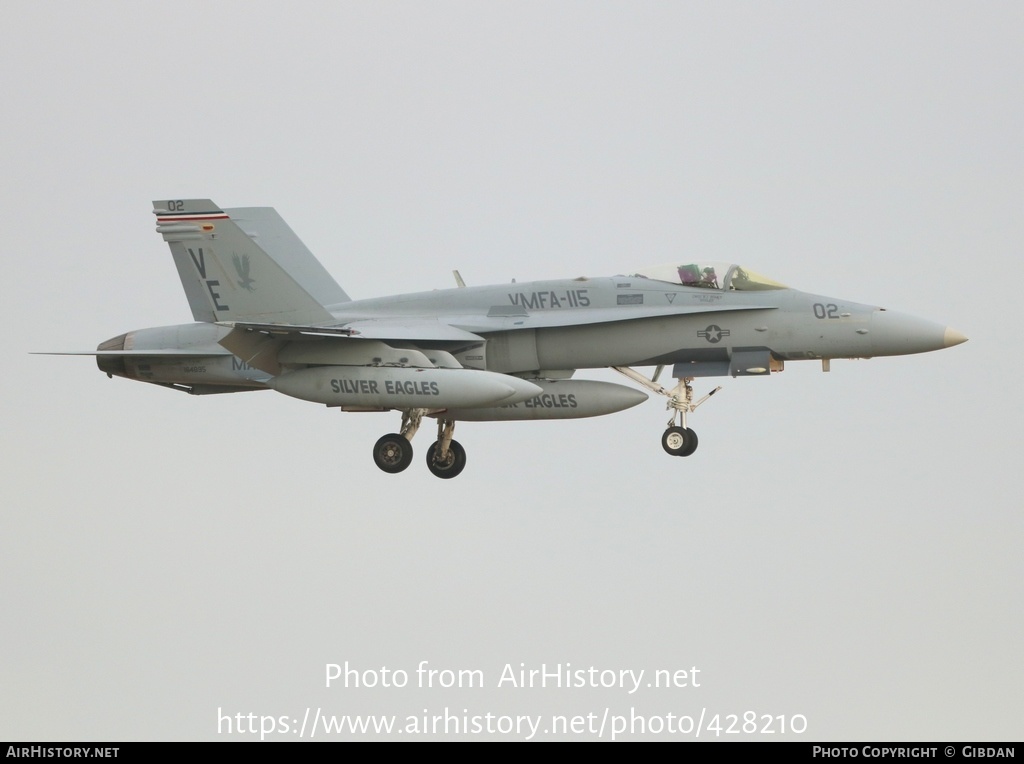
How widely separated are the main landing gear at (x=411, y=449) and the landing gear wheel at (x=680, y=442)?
2.94 metres

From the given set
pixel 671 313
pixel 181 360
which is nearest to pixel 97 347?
pixel 181 360

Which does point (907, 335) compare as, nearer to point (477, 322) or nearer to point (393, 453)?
point (477, 322)

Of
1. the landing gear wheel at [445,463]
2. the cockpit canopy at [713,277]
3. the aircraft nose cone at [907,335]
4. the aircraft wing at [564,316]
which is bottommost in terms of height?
the landing gear wheel at [445,463]

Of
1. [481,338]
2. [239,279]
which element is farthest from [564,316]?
[239,279]

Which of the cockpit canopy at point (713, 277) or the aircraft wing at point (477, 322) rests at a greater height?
the cockpit canopy at point (713, 277)

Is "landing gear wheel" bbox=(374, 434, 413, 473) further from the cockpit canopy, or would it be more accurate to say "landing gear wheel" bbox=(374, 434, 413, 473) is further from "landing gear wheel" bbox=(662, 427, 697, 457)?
the cockpit canopy

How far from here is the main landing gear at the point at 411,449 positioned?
866 inches

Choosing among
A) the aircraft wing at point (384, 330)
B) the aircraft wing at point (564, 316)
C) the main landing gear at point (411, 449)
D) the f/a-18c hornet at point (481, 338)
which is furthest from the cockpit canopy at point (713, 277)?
the main landing gear at point (411, 449)

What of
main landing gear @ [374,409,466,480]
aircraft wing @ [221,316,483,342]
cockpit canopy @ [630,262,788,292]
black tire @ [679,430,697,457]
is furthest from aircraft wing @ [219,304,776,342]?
black tire @ [679,430,697,457]

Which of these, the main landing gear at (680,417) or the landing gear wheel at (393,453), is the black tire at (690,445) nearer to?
the main landing gear at (680,417)

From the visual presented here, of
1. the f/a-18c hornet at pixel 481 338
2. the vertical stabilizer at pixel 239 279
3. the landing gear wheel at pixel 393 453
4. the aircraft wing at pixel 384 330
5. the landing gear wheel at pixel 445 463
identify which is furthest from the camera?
the landing gear wheel at pixel 445 463

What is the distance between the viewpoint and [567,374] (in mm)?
21859

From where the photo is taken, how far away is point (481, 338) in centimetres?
2148

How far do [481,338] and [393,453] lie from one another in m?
1.83
